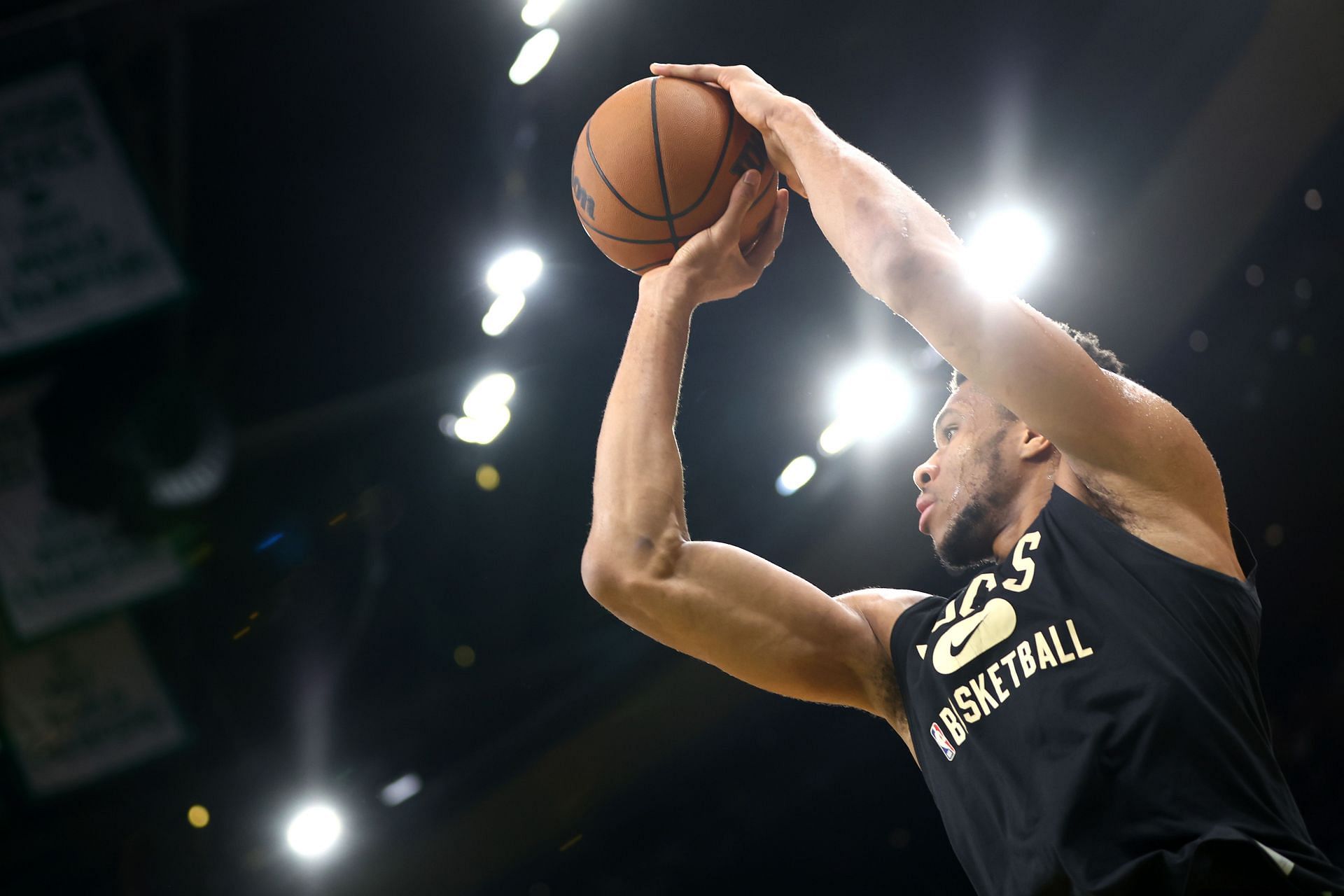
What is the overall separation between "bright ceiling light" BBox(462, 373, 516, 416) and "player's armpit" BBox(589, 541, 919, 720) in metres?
3.08

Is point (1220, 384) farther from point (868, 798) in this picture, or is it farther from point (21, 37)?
point (21, 37)

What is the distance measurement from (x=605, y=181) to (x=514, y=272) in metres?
2.43

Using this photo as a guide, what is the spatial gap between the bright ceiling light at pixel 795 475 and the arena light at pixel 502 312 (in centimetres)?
177

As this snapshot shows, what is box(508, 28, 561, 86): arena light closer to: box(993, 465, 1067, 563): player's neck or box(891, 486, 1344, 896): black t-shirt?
box(993, 465, 1067, 563): player's neck

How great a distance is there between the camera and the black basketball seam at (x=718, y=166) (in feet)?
6.55

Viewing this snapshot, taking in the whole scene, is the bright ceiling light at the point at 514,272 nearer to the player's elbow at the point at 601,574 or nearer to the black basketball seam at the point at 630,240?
the black basketball seam at the point at 630,240

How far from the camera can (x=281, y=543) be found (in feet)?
15.8

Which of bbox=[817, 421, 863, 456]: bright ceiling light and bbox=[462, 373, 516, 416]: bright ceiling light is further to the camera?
bbox=[817, 421, 863, 456]: bright ceiling light

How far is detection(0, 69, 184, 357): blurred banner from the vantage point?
3.34 meters

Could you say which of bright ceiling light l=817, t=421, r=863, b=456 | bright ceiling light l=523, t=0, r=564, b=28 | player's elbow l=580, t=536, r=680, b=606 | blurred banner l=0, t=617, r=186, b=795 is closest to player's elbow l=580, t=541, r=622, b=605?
player's elbow l=580, t=536, r=680, b=606

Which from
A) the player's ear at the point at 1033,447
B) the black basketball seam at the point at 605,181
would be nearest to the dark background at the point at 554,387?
the black basketball seam at the point at 605,181

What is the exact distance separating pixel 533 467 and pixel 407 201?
5.19ft

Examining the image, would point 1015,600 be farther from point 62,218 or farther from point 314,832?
point 314,832

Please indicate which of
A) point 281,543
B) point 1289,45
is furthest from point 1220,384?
point 281,543
